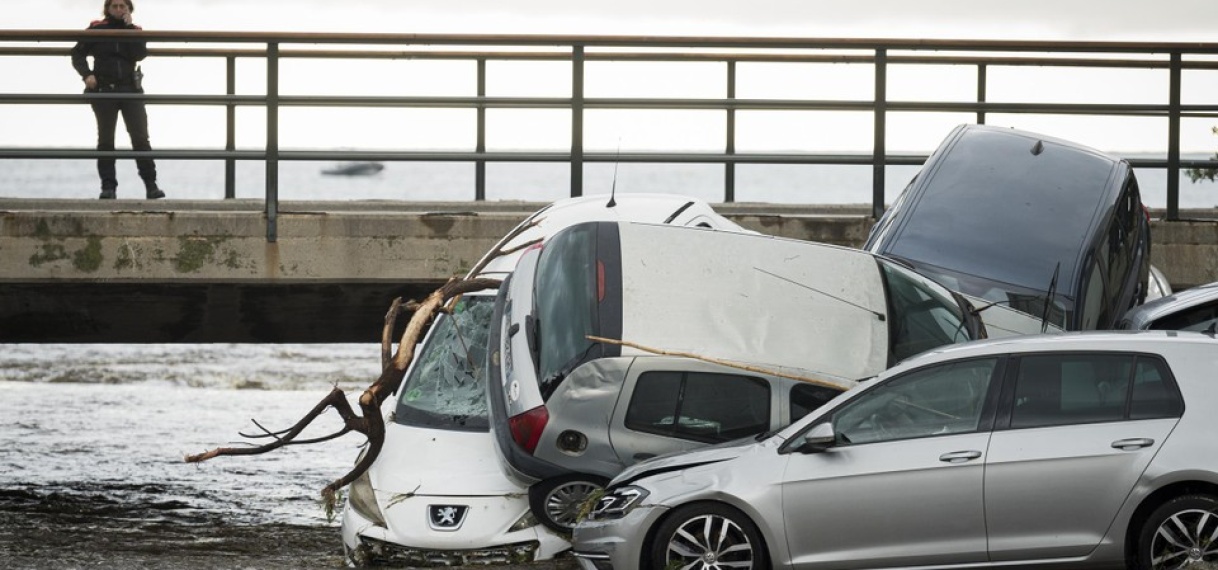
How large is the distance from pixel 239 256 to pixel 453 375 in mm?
3168

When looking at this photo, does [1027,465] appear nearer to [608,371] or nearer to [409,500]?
[608,371]

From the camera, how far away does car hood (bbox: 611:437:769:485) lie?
6992mm

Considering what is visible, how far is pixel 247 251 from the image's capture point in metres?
11.6

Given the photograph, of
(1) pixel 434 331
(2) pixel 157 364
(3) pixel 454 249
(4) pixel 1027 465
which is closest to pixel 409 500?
(1) pixel 434 331

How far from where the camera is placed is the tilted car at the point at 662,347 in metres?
7.17

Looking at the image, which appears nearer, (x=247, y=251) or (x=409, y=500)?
(x=409, y=500)

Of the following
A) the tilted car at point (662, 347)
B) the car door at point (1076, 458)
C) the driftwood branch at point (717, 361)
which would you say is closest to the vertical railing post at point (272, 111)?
the tilted car at point (662, 347)

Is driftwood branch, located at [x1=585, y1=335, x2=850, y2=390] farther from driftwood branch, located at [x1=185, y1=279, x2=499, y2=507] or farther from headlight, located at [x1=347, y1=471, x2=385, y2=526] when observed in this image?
driftwood branch, located at [x1=185, y1=279, x2=499, y2=507]

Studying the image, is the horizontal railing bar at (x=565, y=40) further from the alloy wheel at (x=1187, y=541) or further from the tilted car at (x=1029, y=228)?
the alloy wheel at (x=1187, y=541)

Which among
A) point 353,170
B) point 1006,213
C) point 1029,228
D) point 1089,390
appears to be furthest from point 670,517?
point 353,170

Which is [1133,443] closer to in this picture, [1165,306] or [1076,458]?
[1076,458]

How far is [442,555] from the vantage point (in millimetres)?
7699

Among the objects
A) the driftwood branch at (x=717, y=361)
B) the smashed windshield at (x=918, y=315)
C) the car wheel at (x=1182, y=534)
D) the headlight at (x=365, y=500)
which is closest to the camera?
the car wheel at (x=1182, y=534)

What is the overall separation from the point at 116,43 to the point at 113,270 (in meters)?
2.21
